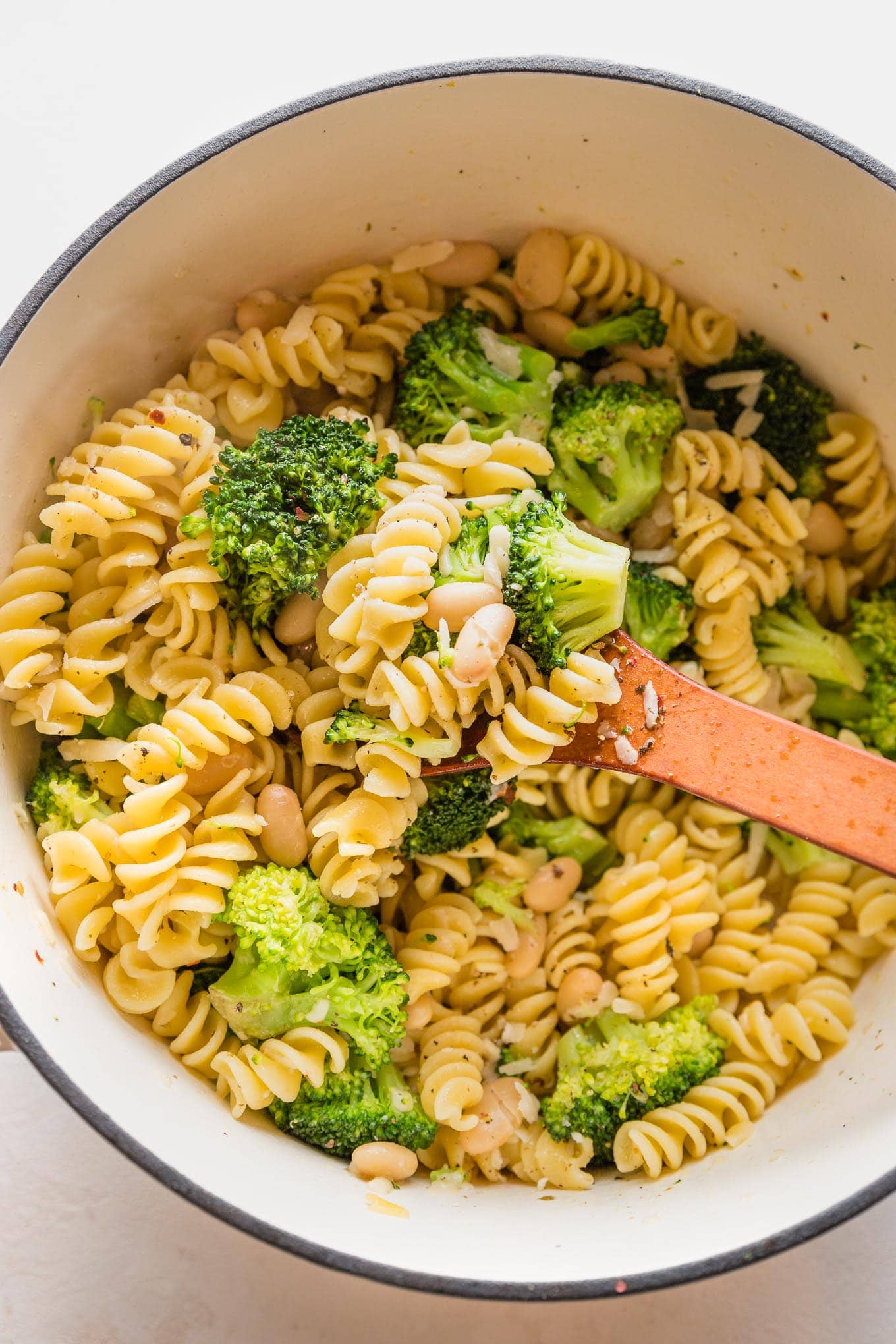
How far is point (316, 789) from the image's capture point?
2.96 meters

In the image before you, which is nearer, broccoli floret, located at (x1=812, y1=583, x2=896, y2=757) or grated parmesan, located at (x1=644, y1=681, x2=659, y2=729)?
grated parmesan, located at (x1=644, y1=681, x2=659, y2=729)

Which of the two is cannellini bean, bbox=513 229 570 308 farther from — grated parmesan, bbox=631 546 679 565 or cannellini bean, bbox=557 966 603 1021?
cannellini bean, bbox=557 966 603 1021

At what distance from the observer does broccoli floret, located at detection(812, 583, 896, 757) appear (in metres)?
3.30

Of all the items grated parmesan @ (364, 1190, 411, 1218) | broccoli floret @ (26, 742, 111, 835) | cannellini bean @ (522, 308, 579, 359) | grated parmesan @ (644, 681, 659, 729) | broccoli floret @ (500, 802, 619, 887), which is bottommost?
grated parmesan @ (364, 1190, 411, 1218)

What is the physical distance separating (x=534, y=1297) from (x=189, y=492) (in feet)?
6.23

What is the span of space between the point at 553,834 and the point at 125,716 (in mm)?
1179

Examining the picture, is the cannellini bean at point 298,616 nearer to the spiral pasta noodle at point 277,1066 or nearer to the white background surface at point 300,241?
the spiral pasta noodle at point 277,1066

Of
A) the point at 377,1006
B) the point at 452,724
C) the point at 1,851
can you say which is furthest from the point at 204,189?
the point at 377,1006

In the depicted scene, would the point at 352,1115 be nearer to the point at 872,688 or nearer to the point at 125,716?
the point at 125,716

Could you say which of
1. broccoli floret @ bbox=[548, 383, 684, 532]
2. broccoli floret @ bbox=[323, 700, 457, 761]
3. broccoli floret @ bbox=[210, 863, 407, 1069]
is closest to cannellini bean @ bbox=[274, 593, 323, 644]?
broccoli floret @ bbox=[323, 700, 457, 761]

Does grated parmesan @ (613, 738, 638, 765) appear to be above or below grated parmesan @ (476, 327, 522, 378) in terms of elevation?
below

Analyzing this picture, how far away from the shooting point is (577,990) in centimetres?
314

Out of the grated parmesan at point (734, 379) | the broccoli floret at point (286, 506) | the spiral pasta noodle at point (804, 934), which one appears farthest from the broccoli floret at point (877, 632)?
the broccoli floret at point (286, 506)

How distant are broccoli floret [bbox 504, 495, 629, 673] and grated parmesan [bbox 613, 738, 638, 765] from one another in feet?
0.87
